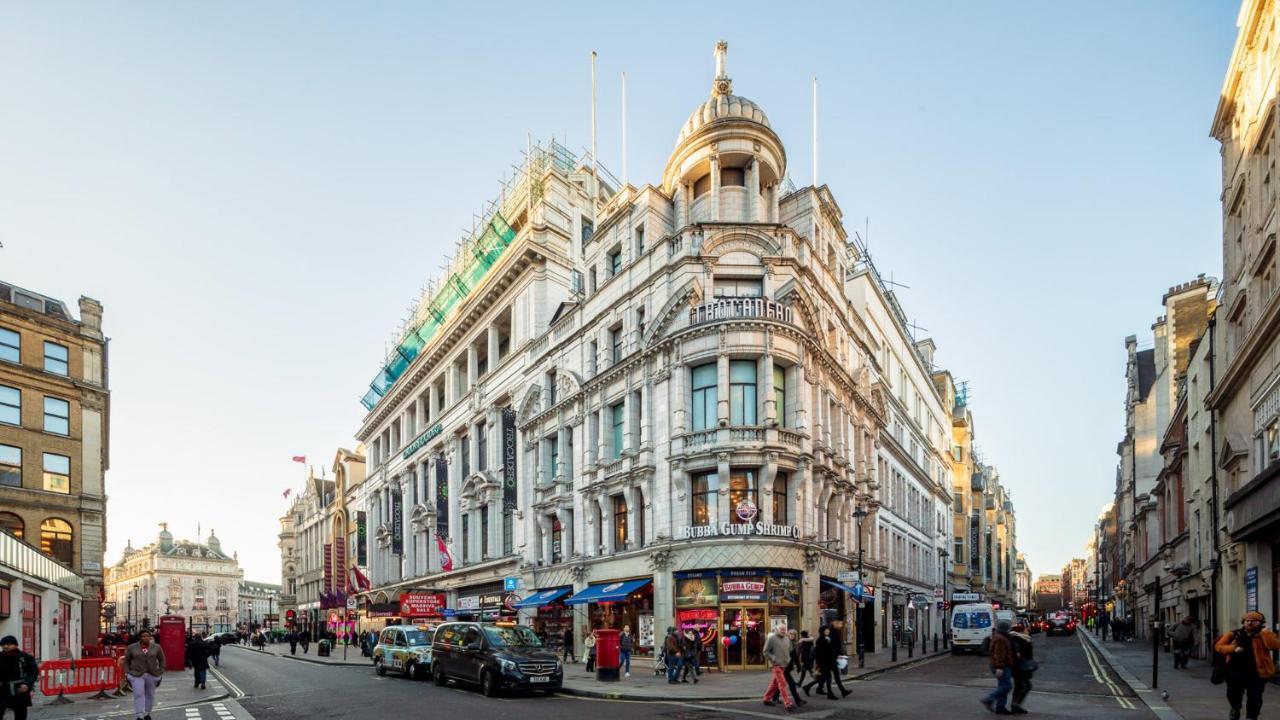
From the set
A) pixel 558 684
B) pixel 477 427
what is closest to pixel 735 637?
pixel 558 684

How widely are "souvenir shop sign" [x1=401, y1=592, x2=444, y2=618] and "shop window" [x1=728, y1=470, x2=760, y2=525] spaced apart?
26.7 m

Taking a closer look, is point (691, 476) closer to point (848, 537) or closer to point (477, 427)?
point (848, 537)

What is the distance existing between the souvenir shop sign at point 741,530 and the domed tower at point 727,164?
11.6 metres

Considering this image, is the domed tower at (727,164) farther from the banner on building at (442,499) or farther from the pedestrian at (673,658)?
the banner on building at (442,499)

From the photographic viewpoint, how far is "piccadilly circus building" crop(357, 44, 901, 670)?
30.7 meters

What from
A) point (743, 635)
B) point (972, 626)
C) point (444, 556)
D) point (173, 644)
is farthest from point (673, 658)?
point (444, 556)

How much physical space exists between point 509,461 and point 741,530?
61.3 ft

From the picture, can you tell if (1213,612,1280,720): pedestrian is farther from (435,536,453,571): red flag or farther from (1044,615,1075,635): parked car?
(1044,615,1075,635): parked car

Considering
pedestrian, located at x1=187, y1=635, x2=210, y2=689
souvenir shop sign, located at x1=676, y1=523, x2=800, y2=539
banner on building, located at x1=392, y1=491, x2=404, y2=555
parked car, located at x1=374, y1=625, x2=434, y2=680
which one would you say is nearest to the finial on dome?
souvenir shop sign, located at x1=676, y1=523, x2=800, y2=539

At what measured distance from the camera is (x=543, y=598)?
3916 centimetres

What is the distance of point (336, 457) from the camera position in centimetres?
8769

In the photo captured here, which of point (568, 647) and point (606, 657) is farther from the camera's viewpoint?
point (568, 647)

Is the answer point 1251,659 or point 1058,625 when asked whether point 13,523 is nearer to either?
point 1251,659

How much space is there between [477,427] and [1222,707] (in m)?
41.1
